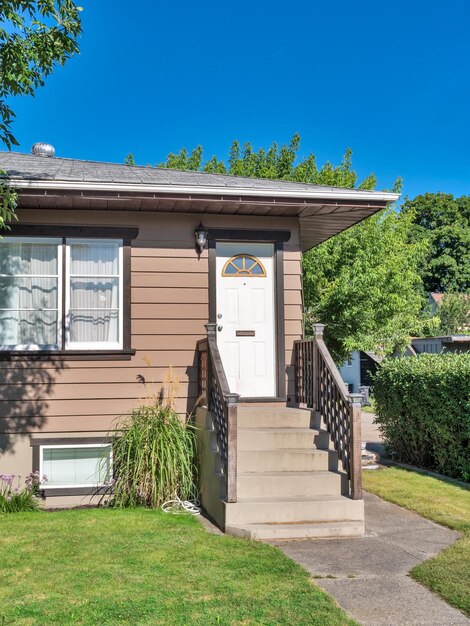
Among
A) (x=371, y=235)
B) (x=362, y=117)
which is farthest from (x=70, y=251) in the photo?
(x=362, y=117)

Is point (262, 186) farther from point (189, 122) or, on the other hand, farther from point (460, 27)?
point (189, 122)

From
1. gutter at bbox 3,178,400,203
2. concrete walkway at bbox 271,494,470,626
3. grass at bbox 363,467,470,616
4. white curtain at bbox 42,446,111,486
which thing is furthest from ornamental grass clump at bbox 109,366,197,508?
gutter at bbox 3,178,400,203

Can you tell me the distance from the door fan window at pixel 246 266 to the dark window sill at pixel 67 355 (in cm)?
170

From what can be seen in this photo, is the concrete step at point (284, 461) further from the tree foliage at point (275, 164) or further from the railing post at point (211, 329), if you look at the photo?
the tree foliage at point (275, 164)

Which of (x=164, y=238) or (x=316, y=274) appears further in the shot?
(x=316, y=274)

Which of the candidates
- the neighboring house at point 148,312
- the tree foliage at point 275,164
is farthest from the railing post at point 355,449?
the tree foliage at point 275,164

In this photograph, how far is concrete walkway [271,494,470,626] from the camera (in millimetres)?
3676

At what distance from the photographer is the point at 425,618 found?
3605mm

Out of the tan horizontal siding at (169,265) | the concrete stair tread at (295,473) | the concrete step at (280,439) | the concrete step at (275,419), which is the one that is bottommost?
the concrete stair tread at (295,473)

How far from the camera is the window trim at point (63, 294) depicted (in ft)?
23.7

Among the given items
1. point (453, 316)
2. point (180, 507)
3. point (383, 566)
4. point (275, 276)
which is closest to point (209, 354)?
point (275, 276)

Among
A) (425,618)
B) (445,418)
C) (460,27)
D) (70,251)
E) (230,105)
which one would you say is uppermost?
(230,105)

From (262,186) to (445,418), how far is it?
3938 millimetres

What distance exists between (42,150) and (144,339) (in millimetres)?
4521
